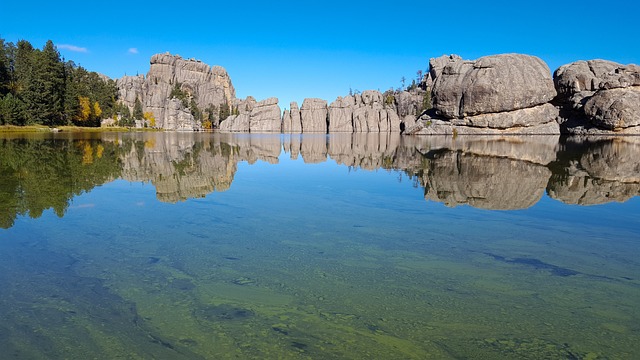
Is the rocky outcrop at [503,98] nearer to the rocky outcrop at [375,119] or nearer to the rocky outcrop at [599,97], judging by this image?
the rocky outcrop at [599,97]

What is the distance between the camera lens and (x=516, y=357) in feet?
11.4

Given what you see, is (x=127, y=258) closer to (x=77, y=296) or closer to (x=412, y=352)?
(x=77, y=296)

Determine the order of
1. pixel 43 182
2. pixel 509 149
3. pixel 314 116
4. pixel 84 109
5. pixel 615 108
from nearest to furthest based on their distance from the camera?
1. pixel 43 182
2. pixel 509 149
3. pixel 615 108
4. pixel 84 109
5. pixel 314 116

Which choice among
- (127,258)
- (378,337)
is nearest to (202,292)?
(127,258)

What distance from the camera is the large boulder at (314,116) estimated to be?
141500 millimetres

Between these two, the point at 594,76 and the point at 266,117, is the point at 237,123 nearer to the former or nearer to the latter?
the point at 266,117

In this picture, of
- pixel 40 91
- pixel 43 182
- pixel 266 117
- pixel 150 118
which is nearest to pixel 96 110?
pixel 40 91

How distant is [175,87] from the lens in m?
153

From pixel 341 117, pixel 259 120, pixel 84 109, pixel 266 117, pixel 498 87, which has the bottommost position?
pixel 84 109

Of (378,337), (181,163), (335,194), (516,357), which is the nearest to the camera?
(516,357)

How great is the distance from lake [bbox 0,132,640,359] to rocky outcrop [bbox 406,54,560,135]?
231 feet

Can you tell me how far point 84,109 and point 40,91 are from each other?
18208 mm

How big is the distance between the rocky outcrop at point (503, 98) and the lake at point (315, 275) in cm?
7039

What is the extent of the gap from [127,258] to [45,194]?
6.26m
